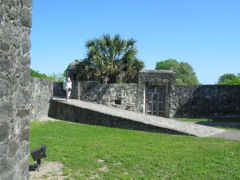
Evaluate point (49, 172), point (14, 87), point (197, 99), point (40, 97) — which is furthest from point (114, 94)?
point (14, 87)

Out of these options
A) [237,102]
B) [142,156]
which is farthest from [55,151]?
[237,102]

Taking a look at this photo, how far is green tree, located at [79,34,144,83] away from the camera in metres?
21.4

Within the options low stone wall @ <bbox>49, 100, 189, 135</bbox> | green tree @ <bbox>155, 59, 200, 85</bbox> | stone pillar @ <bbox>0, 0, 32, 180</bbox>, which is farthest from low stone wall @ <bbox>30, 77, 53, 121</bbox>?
green tree @ <bbox>155, 59, 200, 85</bbox>

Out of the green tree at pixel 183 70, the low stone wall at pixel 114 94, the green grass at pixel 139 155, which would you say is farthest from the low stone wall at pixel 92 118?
the green tree at pixel 183 70

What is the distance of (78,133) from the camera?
36.1ft

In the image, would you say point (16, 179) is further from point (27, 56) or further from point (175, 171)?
point (175, 171)

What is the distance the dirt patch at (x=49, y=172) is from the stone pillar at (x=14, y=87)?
40.3 inches

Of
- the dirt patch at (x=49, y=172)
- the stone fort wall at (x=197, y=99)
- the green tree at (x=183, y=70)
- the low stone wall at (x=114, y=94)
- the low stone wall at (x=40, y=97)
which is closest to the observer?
the dirt patch at (x=49, y=172)

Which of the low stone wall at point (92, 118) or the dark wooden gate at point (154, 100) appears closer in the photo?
the low stone wall at point (92, 118)

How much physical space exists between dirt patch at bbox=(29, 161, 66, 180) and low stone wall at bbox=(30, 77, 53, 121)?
6.53 meters

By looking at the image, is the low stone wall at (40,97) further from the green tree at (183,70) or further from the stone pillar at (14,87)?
the green tree at (183,70)

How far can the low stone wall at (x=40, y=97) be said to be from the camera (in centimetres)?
1359

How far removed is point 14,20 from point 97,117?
9377mm

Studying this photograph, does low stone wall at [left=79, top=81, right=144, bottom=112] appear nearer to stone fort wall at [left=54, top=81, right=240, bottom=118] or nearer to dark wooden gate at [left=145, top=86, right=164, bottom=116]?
stone fort wall at [left=54, top=81, right=240, bottom=118]
